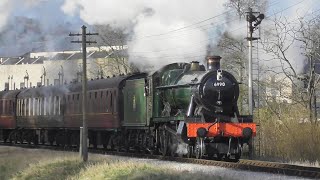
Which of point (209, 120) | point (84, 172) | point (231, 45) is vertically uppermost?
point (231, 45)

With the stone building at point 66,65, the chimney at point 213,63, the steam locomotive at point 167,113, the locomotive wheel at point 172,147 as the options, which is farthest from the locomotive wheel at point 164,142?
the stone building at point 66,65

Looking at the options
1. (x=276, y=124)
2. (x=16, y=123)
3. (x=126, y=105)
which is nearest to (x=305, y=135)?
(x=276, y=124)

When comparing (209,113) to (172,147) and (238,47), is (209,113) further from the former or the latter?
(238,47)

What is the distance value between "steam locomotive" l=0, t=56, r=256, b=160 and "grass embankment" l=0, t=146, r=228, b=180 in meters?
2.35

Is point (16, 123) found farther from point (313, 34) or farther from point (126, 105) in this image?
point (313, 34)

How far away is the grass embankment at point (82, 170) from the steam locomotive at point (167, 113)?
2348mm

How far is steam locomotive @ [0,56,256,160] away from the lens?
56.3 ft

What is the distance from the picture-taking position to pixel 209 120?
57.5 ft

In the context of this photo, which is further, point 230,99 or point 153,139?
point 153,139

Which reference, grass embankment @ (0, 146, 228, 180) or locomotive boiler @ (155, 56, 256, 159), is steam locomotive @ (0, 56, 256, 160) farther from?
grass embankment @ (0, 146, 228, 180)

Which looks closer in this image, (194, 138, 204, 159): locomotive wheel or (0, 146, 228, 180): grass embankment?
(0, 146, 228, 180): grass embankment

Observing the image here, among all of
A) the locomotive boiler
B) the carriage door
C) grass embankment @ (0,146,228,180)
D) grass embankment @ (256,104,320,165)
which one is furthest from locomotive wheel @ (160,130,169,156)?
grass embankment @ (256,104,320,165)

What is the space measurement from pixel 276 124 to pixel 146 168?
9.40 meters

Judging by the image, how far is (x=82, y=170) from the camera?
16.1 metres
